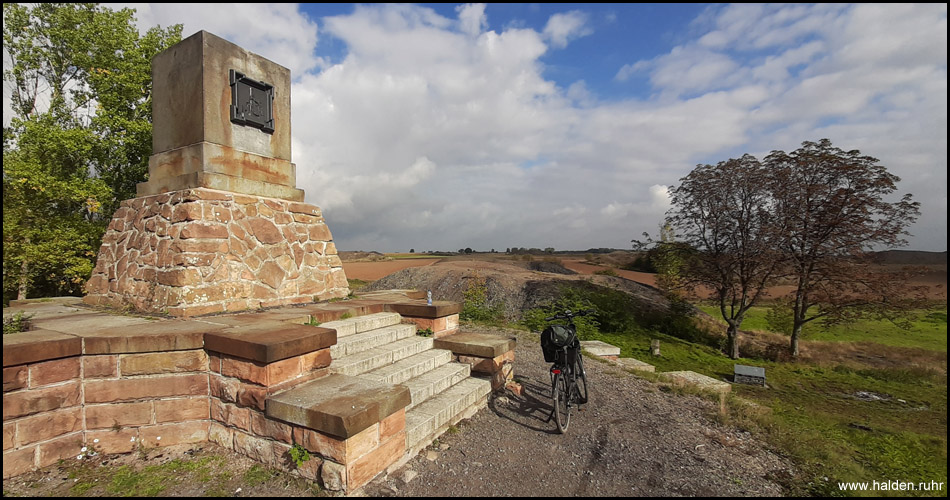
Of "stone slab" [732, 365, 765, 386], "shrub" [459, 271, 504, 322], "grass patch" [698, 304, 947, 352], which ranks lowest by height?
"grass patch" [698, 304, 947, 352]

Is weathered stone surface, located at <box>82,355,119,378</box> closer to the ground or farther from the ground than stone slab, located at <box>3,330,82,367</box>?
closer to the ground

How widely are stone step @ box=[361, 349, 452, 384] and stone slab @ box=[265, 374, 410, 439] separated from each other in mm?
645

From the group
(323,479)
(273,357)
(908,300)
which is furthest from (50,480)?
(908,300)

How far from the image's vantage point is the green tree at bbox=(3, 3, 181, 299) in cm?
933

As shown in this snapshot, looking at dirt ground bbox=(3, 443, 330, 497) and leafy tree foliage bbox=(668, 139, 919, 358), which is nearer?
dirt ground bbox=(3, 443, 330, 497)

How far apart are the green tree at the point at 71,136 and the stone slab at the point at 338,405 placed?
978cm

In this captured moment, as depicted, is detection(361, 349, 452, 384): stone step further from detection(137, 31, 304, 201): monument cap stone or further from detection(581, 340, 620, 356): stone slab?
detection(581, 340, 620, 356): stone slab

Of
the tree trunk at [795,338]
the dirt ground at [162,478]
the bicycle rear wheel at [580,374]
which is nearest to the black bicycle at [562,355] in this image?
the bicycle rear wheel at [580,374]

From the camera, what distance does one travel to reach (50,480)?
125 inches

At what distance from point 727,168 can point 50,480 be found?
1701 centimetres

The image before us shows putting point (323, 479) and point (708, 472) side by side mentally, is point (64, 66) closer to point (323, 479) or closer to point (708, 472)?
point (323, 479)

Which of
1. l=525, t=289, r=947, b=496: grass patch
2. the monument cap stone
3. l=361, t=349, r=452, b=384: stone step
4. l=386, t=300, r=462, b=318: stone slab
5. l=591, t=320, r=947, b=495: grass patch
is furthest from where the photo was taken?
l=386, t=300, r=462, b=318: stone slab

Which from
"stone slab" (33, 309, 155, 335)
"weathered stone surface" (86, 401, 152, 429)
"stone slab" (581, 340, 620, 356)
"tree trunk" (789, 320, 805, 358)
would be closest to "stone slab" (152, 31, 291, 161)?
"stone slab" (33, 309, 155, 335)

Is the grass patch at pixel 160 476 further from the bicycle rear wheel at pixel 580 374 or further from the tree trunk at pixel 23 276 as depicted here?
the tree trunk at pixel 23 276
